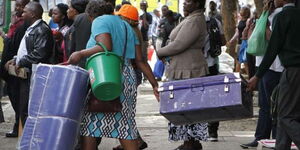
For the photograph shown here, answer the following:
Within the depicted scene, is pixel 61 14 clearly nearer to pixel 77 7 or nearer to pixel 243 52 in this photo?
pixel 77 7

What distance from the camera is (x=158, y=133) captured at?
1188cm

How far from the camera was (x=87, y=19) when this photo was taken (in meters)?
8.76

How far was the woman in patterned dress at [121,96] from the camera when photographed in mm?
7072

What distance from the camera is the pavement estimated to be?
10.4 m

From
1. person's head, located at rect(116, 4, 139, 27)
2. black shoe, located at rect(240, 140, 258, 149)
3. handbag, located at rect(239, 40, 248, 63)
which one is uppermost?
person's head, located at rect(116, 4, 139, 27)

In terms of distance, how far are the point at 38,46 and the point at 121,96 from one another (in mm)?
2975

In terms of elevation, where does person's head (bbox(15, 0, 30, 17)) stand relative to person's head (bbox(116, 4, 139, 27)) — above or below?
above

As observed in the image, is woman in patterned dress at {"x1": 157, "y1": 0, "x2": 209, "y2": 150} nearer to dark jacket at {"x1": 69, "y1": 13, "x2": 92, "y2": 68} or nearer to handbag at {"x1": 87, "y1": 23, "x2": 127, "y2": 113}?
dark jacket at {"x1": 69, "y1": 13, "x2": 92, "y2": 68}

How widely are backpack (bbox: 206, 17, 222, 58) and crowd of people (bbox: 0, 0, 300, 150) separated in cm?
1

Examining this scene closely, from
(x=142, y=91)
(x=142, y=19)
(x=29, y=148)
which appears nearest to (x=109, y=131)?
(x=29, y=148)

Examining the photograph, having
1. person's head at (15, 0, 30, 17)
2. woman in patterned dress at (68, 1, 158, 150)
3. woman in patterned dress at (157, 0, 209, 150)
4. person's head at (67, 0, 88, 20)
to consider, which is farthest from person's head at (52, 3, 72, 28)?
woman in patterned dress at (68, 1, 158, 150)

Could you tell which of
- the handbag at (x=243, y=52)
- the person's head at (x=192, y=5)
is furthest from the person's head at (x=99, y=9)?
the handbag at (x=243, y=52)

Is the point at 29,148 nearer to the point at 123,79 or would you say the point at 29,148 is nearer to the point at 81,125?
the point at 81,125

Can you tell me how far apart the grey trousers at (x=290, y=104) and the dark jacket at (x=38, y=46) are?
324 centimetres
